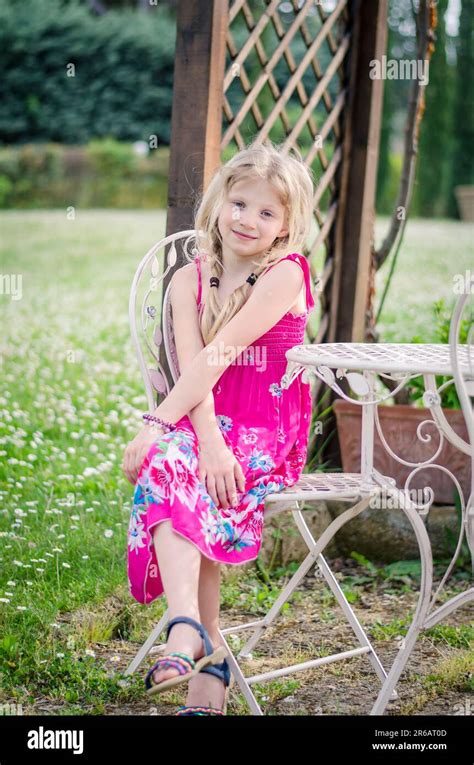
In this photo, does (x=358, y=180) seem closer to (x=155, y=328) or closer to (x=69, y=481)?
(x=155, y=328)

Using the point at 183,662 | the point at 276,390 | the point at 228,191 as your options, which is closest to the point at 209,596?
the point at 183,662

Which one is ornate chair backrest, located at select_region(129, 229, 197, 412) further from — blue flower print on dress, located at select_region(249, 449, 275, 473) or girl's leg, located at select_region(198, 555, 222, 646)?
girl's leg, located at select_region(198, 555, 222, 646)

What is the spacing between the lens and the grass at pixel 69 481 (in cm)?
245

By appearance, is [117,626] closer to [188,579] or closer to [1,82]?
[188,579]

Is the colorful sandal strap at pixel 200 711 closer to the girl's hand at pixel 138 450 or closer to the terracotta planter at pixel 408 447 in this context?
the girl's hand at pixel 138 450

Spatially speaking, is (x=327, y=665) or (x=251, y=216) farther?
(x=327, y=665)

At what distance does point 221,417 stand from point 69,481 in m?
1.55

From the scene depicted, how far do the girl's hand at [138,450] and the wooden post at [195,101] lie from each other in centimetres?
72

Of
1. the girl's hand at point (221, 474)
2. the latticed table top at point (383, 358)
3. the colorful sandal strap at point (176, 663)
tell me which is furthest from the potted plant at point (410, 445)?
the colorful sandal strap at point (176, 663)

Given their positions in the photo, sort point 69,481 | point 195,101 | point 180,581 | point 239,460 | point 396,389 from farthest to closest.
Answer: point 69,481, point 195,101, point 239,460, point 396,389, point 180,581

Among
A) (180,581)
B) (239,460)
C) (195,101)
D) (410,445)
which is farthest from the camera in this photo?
(410,445)

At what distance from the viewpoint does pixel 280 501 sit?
209 cm
